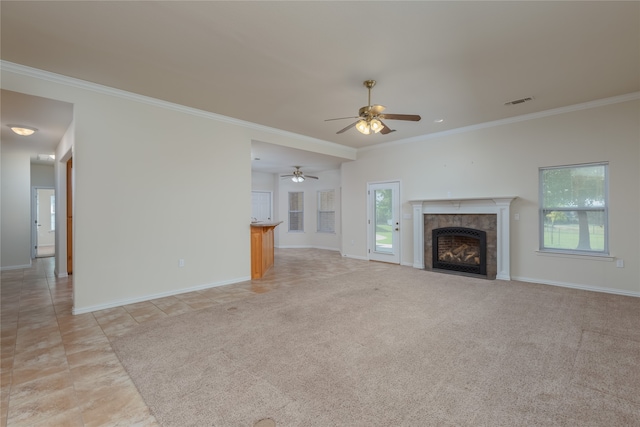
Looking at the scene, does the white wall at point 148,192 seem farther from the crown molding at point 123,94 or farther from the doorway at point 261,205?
the doorway at point 261,205

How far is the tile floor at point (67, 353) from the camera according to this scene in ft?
5.99

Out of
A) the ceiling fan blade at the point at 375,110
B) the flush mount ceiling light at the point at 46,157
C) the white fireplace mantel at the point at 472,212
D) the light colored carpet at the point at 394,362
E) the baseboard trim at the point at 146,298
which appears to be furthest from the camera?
the flush mount ceiling light at the point at 46,157

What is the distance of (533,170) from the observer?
5055 millimetres

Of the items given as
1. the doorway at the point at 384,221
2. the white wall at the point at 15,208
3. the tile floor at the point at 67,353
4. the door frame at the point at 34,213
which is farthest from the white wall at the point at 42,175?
the doorway at the point at 384,221

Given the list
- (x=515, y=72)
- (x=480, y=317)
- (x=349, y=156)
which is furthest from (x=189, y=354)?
(x=349, y=156)

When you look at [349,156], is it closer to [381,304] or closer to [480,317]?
[381,304]

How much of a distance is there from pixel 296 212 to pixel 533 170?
714cm

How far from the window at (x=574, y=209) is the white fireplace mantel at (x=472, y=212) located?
1.80 ft

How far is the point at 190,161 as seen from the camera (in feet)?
15.2

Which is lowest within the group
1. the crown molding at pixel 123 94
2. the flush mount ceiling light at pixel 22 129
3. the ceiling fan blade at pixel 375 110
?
the ceiling fan blade at pixel 375 110

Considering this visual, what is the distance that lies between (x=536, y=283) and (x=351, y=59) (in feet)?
15.8

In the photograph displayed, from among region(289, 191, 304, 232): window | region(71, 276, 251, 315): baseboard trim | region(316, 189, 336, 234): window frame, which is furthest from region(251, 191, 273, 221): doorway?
region(71, 276, 251, 315): baseboard trim

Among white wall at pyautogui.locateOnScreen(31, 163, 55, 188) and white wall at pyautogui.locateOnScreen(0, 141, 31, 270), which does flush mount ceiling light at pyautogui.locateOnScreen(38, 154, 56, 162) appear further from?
white wall at pyautogui.locateOnScreen(31, 163, 55, 188)

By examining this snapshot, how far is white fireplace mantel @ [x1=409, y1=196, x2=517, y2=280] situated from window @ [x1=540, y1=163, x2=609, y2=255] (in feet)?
1.80
